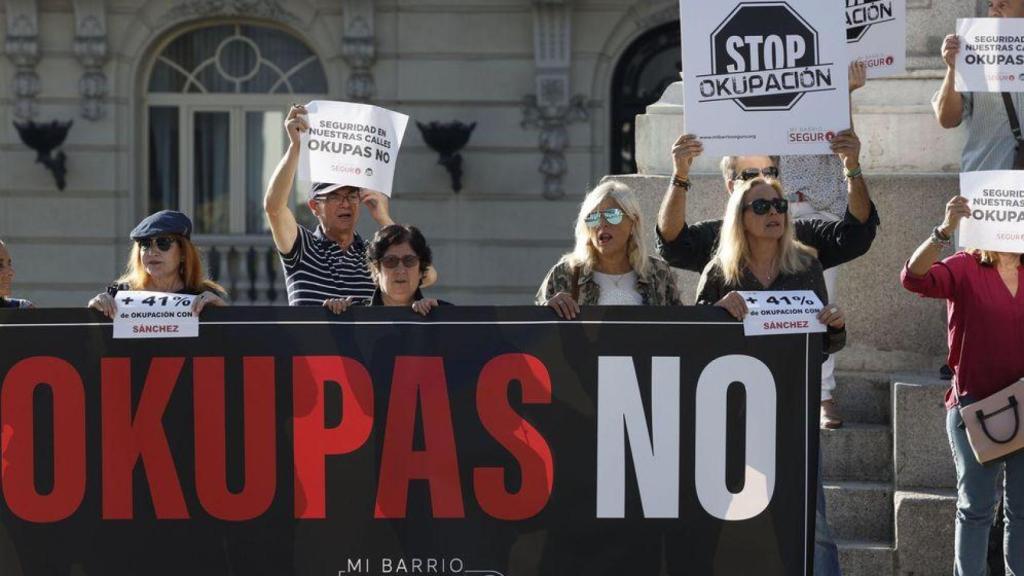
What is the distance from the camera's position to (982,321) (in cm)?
569

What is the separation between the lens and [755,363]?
539cm

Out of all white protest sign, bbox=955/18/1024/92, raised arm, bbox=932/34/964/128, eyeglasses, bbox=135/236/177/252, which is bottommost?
eyeglasses, bbox=135/236/177/252

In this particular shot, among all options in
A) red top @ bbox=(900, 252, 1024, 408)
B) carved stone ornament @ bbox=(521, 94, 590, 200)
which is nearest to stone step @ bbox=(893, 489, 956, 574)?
red top @ bbox=(900, 252, 1024, 408)

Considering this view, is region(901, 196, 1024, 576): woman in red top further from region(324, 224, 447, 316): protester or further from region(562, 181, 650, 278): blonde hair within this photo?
region(324, 224, 447, 316): protester

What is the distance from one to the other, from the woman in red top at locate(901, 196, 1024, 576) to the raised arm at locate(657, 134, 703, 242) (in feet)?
2.66

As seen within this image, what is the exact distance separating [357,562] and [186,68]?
14.1 m

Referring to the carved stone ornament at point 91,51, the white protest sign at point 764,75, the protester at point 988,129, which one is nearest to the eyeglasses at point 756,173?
the white protest sign at point 764,75

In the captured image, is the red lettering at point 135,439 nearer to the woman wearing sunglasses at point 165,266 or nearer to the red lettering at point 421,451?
the woman wearing sunglasses at point 165,266

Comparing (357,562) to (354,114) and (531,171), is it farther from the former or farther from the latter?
(531,171)

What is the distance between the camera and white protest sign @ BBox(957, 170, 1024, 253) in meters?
5.68

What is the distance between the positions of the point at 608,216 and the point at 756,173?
2.30 feet

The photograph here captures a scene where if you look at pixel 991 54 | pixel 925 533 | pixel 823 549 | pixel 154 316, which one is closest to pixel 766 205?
pixel 823 549

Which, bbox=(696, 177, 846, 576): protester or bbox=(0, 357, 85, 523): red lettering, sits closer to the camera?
bbox=(0, 357, 85, 523): red lettering

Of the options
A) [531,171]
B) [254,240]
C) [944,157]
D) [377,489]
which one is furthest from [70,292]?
[377,489]
